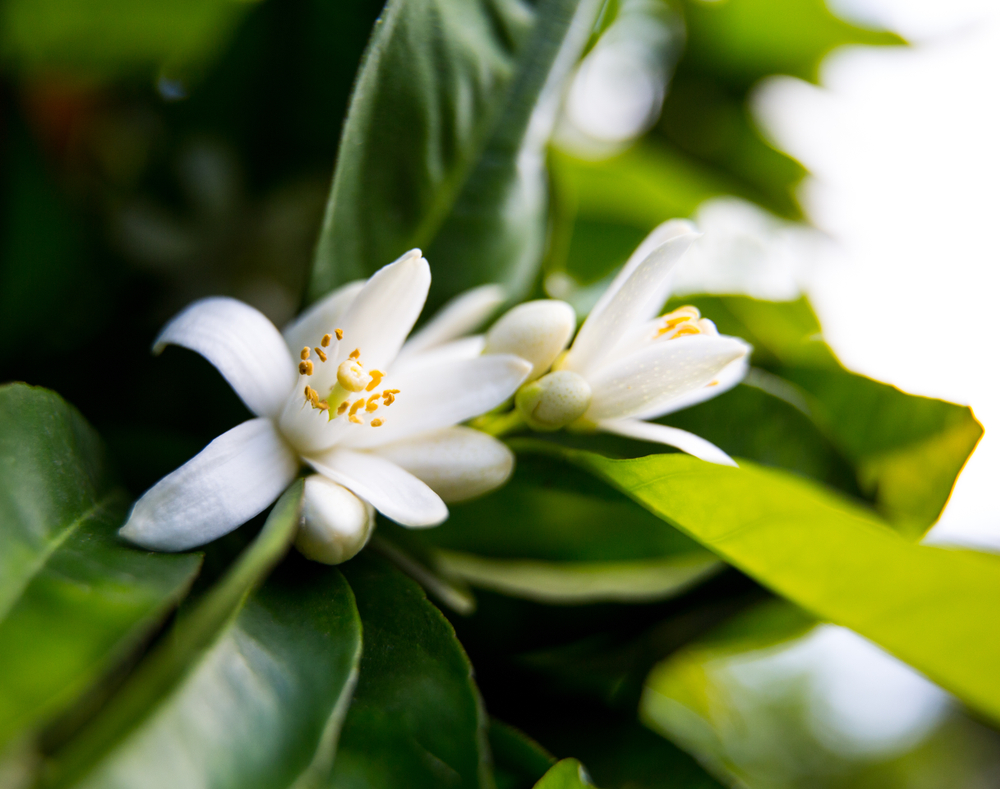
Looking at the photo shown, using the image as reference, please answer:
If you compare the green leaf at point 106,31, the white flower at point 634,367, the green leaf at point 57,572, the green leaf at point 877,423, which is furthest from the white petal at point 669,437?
the green leaf at point 106,31

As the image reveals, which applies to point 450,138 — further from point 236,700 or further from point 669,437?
point 236,700

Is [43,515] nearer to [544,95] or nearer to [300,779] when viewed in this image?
[300,779]

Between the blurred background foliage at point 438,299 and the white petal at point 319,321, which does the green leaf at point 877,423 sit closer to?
the blurred background foliage at point 438,299

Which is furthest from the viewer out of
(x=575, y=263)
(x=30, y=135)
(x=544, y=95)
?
(x=575, y=263)

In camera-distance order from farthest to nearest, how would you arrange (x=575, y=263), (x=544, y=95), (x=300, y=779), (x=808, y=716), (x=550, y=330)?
(x=808, y=716) → (x=575, y=263) → (x=544, y=95) → (x=550, y=330) → (x=300, y=779)

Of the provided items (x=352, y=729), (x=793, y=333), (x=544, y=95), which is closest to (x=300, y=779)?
(x=352, y=729)
